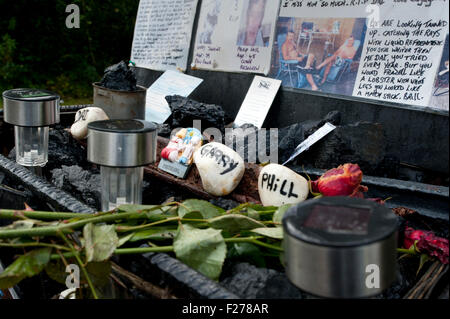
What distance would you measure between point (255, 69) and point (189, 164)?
134 cm

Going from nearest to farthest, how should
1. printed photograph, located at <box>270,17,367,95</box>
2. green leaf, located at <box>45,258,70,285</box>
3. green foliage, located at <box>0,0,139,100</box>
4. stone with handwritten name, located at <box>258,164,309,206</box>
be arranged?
1. green leaf, located at <box>45,258,70,285</box>
2. stone with handwritten name, located at <box>258,164,309,206</box>
3. printed photograph, located at <box>270,17,367,95</box>
4. green foliage, located at <box>0,0,139,100</box>

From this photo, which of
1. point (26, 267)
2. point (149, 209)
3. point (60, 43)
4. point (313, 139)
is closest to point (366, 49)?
point (313, 139)

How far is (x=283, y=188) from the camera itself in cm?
195

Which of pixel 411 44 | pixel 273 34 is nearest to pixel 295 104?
pixel 273 34

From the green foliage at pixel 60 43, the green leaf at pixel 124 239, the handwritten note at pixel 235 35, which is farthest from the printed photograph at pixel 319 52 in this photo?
the green foliage at pixel 60 43

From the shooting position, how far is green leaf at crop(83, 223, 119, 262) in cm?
140

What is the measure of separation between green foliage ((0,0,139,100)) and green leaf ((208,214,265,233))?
703 cm

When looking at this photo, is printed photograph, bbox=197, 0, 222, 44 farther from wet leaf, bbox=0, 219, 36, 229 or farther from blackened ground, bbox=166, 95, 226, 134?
wet leaf, bbox=0, 219, 36, 229

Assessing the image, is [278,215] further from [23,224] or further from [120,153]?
[23,224]

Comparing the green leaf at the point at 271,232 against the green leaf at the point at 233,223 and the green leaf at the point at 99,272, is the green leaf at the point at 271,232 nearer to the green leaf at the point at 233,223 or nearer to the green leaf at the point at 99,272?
the green leaf at the point at 233,223

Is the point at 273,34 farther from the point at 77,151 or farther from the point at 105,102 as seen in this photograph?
the point at 77,151

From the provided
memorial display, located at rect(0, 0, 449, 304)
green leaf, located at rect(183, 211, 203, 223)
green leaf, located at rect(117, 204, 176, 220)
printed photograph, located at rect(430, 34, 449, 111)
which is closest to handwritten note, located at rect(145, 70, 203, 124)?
memorial display, located at rect(0, 0, 449, 304)

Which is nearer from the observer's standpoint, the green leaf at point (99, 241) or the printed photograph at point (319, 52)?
the green leaf at point (99, 241)

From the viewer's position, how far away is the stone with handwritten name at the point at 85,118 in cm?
285
